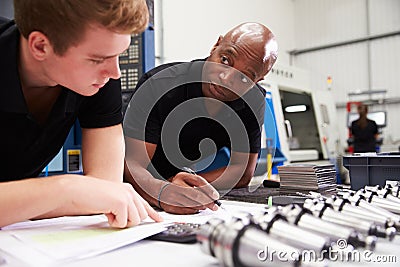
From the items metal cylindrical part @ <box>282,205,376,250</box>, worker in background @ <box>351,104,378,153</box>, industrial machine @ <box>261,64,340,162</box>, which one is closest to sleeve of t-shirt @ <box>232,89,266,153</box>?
metal cylindrical part @ <box>282,205,376,250</box>

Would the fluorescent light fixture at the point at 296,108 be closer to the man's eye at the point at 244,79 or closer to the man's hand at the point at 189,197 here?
the man's eye at the point at 244,79

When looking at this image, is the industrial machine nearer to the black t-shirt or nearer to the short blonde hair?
the black t-shirt

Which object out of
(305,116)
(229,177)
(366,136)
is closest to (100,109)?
(229,177)

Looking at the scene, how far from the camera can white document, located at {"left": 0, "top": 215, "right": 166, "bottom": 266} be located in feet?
1.65

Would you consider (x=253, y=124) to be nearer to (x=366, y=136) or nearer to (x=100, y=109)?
(x=100, y=109)

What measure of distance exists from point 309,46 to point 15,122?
6027 millimetres

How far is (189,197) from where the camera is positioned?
0.87 meters

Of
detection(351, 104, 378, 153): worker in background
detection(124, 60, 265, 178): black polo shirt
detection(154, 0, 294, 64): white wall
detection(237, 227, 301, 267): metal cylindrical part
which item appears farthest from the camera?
detection(351, 104, 378, 153): worker in background

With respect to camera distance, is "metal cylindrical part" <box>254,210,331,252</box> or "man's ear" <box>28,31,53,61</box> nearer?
"metal cylindrical part" <box>254,210,331,252</box>

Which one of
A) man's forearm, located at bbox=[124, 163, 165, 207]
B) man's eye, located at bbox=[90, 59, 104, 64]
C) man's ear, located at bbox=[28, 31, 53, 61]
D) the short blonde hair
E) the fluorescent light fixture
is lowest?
man's forearm, located at bbox=[124, 163, 165, 207]

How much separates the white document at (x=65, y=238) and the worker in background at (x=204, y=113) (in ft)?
1.01

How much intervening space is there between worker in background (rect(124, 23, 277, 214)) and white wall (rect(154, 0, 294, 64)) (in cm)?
202

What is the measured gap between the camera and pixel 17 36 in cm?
71

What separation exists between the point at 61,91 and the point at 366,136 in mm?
4346
